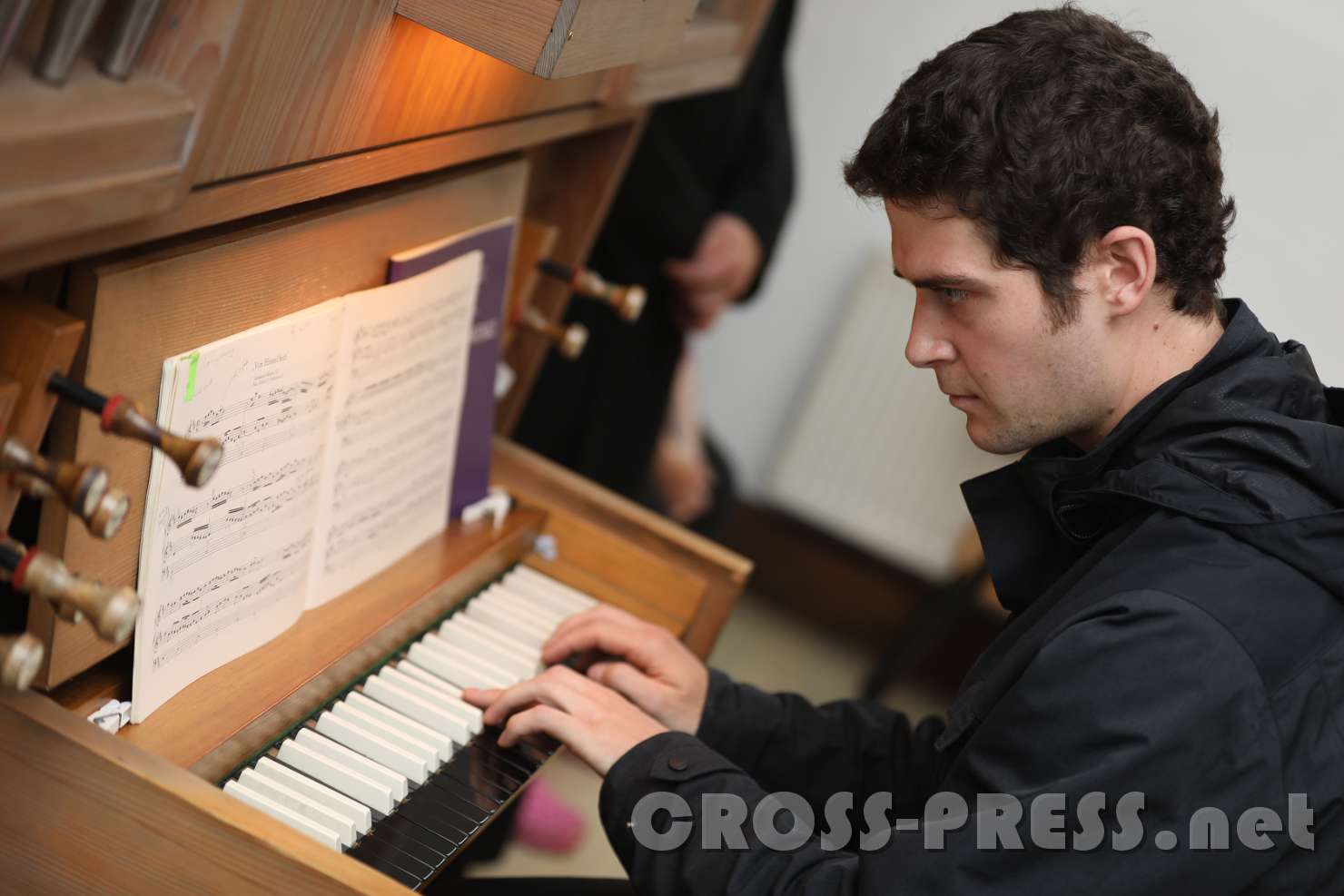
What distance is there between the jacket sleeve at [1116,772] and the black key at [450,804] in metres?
0.39

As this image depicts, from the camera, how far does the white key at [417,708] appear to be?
138 cm

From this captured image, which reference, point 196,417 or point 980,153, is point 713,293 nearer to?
point 980,153

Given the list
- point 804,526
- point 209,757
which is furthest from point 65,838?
point 804,526

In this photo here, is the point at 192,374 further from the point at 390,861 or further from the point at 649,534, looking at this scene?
the point at 649,534

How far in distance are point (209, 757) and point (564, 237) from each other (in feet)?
3.33

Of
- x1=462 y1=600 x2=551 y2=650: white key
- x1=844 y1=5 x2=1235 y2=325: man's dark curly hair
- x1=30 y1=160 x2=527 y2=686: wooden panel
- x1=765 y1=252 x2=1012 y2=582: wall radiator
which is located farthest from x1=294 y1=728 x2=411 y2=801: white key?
x1=765 y1=252 x2=1012 y2=582: wall radiator

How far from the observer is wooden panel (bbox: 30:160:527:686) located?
1.05 metres

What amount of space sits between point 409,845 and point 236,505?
0.36m

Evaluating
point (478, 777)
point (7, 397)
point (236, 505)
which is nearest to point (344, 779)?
point (478, 777)

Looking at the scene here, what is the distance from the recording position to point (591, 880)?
1561 mm

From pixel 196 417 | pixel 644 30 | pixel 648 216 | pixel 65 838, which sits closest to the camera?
pixel 65 838

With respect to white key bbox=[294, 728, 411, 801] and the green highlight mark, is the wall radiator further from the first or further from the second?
the green highlight mark

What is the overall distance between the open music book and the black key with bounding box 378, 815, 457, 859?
9.1 inches

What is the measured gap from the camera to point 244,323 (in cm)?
121
